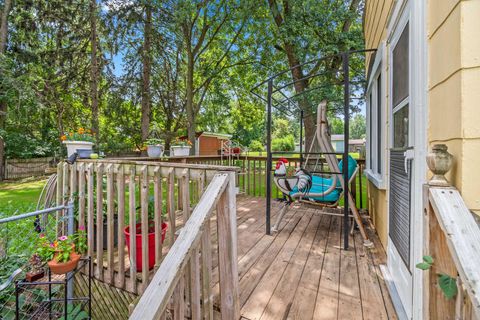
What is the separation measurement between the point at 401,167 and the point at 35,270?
10.7 feet

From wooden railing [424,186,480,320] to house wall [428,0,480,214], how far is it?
0.31 ft

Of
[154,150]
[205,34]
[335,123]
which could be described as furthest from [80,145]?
[335,123]

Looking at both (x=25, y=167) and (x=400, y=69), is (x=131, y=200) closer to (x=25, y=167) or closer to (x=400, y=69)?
(x=400, y=69)

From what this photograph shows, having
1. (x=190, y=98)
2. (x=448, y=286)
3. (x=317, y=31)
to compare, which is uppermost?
(x=317, y=31)

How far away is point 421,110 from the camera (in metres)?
1.36

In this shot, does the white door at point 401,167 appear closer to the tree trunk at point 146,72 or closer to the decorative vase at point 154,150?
the decorative vase at point 154,150

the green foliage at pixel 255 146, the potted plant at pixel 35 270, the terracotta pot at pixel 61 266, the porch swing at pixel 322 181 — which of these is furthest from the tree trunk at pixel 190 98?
the green foliage at pixel 255 146

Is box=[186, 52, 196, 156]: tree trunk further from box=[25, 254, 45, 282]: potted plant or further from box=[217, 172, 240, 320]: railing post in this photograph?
box=[217, 172, 240, 320]: railing post

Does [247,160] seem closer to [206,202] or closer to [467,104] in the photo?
[206,202]

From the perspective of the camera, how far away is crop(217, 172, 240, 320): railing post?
1.52m

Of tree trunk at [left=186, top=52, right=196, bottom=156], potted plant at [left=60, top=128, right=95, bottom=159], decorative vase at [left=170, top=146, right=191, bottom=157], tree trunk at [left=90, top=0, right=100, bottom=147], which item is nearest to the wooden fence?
tree trunk at [left=90, top=0, right=100, bottom=147]

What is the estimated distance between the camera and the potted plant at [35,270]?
2.25 meters

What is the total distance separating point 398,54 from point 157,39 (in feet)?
31.2

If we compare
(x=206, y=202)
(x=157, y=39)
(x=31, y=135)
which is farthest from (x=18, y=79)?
(x=206, y=202)
